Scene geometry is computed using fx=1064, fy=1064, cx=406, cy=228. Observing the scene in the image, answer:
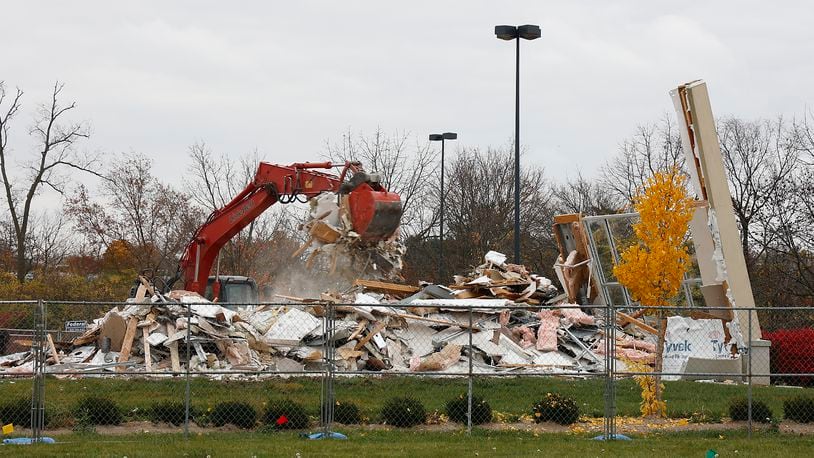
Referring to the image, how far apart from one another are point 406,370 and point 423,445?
7.96 metres

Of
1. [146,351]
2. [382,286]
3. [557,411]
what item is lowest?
[557,411]

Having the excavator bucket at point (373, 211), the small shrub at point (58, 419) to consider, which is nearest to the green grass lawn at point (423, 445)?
the small shrub at point (58, 419)

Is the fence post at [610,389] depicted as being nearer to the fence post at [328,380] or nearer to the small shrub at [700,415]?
the small shrub at [700,415]

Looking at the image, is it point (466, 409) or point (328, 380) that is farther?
point (466, 409)

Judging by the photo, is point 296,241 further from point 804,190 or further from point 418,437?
point 418,437

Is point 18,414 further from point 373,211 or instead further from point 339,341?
point 373,211

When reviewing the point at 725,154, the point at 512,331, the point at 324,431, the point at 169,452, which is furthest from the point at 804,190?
the point at 169,452

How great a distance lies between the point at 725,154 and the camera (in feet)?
152

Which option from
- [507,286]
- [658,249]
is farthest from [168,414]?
[507,286]

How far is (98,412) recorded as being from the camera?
49.3ft

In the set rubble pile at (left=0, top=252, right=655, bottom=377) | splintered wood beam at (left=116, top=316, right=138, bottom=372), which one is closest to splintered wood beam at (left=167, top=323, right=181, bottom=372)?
rubble pile at (left=0, top=252, right=655, bottom=377)

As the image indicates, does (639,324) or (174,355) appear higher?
(639,324)

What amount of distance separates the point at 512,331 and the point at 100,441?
11.8 meters

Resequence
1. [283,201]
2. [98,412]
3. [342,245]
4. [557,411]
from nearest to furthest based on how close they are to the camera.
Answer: [98,412]
[557,411]
[342,245]
[283,201]
